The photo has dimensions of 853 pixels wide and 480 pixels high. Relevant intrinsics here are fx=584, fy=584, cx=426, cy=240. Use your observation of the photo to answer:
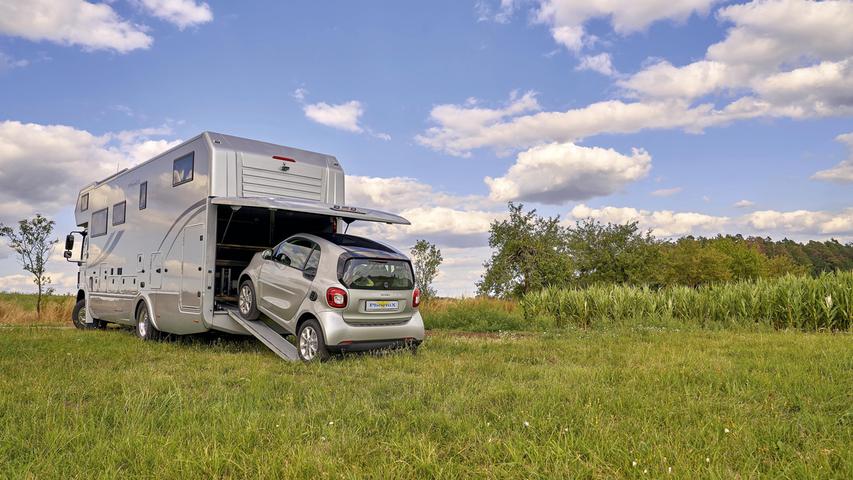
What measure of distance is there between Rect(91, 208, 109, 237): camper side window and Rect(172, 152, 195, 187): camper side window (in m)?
4.48

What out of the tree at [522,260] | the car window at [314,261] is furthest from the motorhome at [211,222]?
the tree at [522,260]

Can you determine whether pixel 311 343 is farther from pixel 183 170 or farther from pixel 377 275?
pixel 183 170

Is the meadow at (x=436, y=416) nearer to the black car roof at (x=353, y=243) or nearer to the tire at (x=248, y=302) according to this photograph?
the tire at (x=248, y=302)

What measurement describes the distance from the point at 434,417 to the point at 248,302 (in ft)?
20.0

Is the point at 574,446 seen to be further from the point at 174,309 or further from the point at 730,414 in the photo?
the point at 174,309

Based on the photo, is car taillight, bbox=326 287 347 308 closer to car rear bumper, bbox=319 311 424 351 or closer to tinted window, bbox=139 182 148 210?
car rear bumper, bbox=319 311 424 351

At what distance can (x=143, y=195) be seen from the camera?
12.4 m

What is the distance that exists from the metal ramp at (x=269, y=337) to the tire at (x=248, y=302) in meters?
0.09

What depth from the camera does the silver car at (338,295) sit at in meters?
8.38

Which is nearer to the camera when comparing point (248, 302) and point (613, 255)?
point (248, 302)

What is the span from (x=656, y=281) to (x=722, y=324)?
27.8 meters

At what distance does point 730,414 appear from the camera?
4980mm

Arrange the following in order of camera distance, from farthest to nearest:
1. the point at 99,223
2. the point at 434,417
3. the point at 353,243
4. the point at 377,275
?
the point at 99,223, the point at 353,243, the point at 377,275, the point at 434,417

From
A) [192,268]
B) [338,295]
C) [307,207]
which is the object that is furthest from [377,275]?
[192,268]
